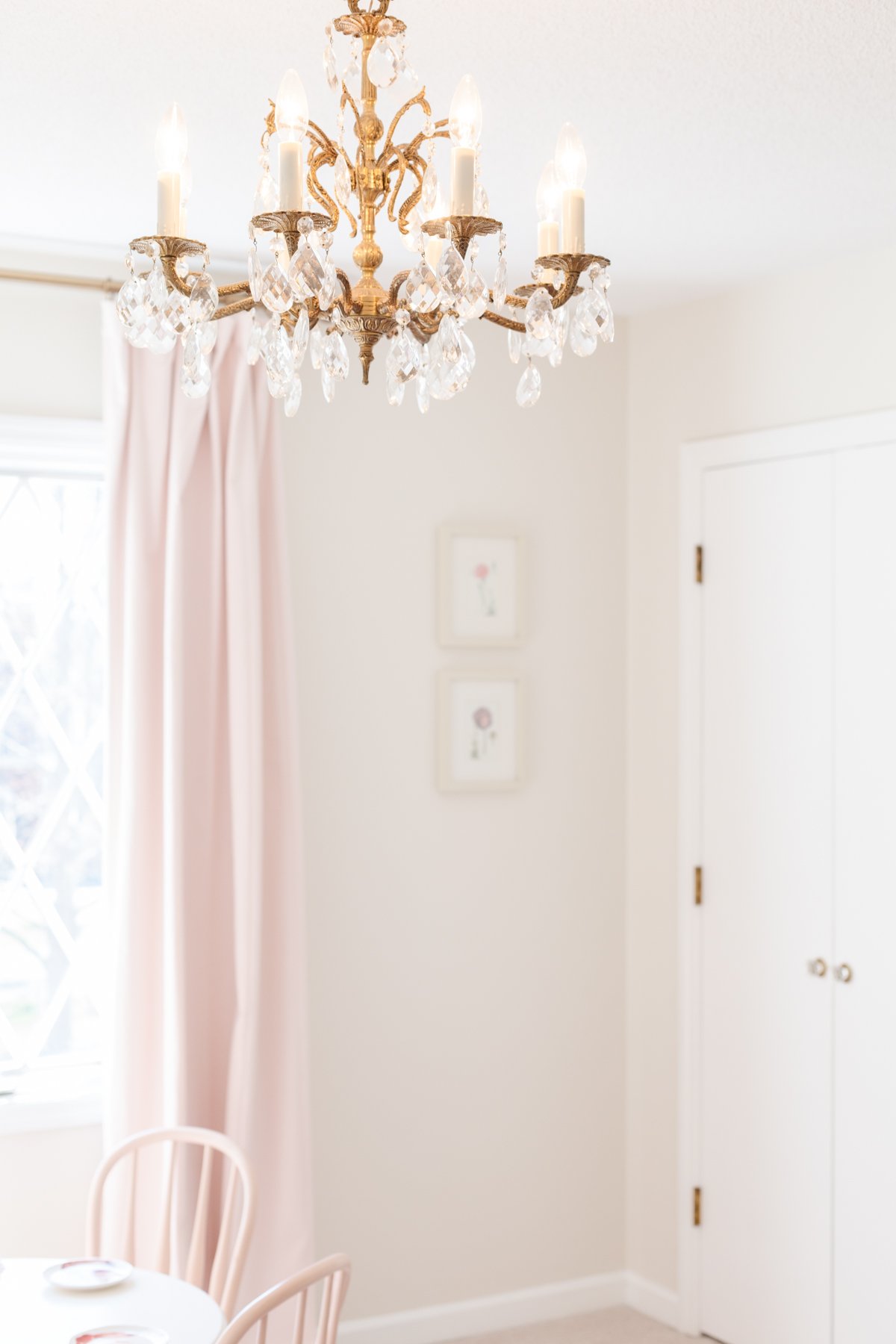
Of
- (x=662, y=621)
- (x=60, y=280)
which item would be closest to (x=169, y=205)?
(x=60, y=280)

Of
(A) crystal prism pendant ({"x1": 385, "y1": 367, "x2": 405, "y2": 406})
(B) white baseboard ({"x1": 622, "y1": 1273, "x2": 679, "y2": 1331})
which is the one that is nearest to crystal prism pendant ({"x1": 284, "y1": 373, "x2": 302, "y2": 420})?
(A) crystal prism pendant ({"x1": 385, "y1": 367, "x2": 405, "y2": 406})

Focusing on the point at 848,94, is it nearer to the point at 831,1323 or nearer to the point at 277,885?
the point at 277,885

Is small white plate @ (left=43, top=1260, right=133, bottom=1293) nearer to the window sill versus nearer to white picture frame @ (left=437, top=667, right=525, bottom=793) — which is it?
the window sill

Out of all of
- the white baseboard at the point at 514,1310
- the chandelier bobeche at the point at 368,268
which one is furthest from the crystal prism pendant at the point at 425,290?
the white baseboard at the point at 514,1310

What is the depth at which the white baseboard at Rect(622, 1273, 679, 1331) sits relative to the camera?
12.5ft

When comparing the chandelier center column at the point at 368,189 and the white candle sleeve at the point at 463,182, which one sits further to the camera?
the chandelier center column at the point at 368,189

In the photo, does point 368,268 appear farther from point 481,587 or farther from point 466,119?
point 481,587

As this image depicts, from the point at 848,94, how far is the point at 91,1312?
2287 mm

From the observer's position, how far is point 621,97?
2420 millimetres

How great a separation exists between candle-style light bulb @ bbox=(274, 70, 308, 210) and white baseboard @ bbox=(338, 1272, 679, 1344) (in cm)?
296

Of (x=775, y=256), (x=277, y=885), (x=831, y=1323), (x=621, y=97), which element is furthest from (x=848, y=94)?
(x=831, y=1323)

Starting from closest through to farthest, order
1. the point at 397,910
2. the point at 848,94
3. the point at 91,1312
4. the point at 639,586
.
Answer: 1. the point at 91,1312
2. the point at 848,94
3. the point at 397,910
4. the point at 639,586

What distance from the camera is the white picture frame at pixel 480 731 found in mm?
3756

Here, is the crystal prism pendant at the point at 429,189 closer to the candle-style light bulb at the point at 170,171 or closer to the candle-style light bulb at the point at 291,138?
the candle-style light bulb at the point at 291,138
